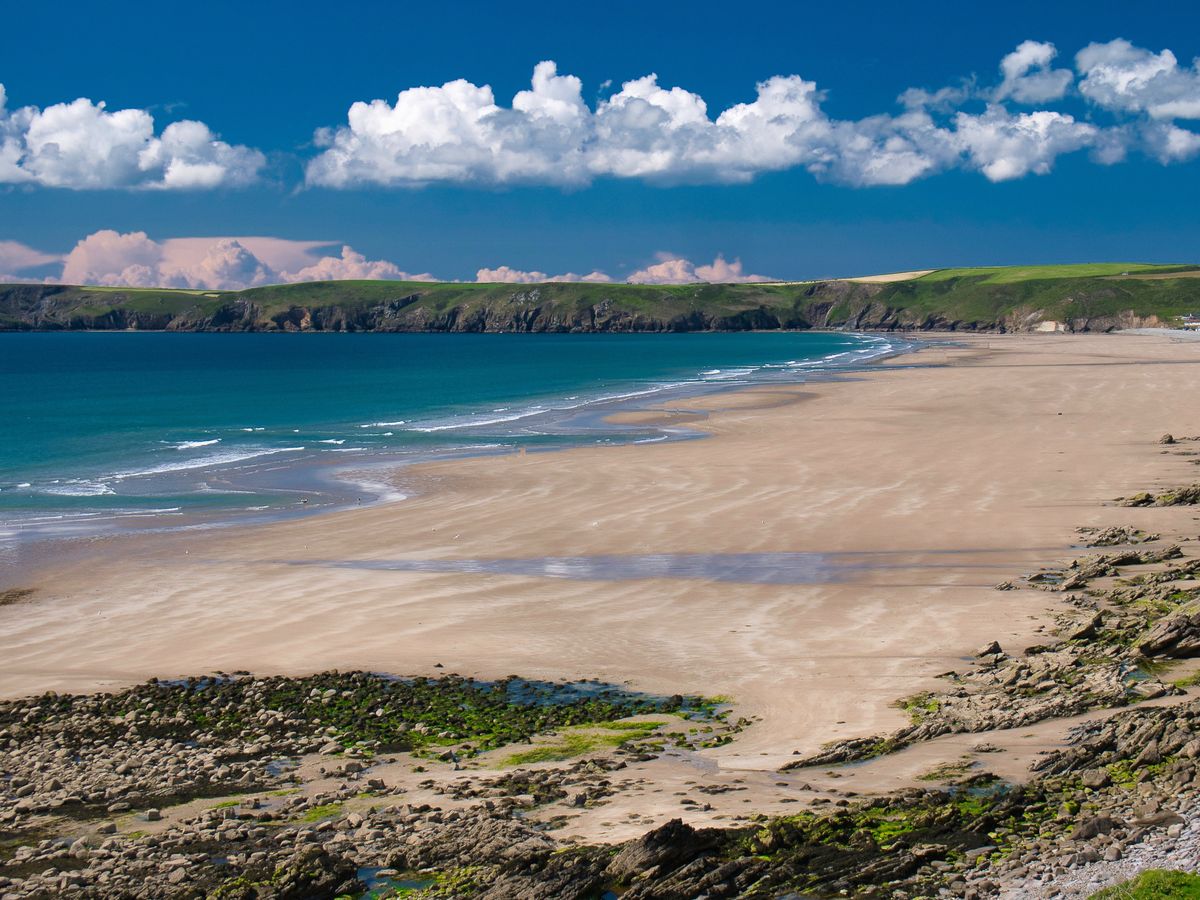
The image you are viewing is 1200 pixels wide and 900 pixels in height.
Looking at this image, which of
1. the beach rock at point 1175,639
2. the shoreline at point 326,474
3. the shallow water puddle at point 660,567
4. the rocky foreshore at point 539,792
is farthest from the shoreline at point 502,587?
the beach rock at point 1175,639

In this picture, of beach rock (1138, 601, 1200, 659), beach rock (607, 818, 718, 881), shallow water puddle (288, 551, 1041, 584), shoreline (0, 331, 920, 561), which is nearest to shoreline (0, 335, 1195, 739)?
shallow water puddle (288, 551, 1041, 584)

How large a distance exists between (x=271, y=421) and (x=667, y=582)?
2026 inches

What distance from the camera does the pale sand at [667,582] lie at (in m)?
19.2

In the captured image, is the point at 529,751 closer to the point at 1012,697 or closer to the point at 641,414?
the point at 1012,697

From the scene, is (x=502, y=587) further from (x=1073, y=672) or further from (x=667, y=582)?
(x=1073, y=672)

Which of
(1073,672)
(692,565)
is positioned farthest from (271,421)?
(1073,672)

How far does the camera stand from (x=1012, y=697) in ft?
51.7

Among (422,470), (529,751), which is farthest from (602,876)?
(422,470)

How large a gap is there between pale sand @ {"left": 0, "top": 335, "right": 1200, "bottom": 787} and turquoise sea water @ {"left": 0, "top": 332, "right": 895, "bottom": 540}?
19.3 feet

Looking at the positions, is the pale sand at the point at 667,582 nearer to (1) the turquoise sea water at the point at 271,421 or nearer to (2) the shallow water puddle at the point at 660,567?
(2) the shallow water puddle at the point at 660,567

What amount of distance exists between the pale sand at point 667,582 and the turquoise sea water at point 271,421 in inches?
232

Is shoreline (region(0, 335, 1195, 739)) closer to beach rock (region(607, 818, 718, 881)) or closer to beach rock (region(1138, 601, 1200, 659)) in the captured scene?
beach rock (region(1138, 601, 1200, 659))

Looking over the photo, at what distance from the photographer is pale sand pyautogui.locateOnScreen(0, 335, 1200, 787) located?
19.2m

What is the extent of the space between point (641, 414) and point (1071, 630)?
4990 centimetres
